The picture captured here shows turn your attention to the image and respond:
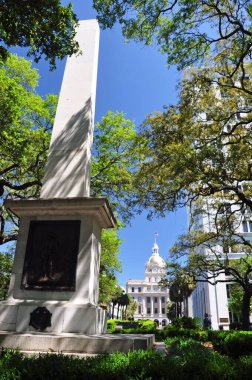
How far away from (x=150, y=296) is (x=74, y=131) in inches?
5075

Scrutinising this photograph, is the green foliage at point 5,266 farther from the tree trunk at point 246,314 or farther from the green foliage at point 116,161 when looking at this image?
the tree trunk at point 246,314

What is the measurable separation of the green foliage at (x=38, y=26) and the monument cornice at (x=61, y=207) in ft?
12.7

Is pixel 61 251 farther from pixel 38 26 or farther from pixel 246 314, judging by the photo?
pixel 246 314

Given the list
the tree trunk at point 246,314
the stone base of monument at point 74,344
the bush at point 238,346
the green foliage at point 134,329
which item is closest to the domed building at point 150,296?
the green foliage at point 134,329

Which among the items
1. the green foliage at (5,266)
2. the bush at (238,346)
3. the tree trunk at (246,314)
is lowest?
the bush at (238,346)

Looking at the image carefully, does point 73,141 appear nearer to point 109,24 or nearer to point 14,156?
point 109,24

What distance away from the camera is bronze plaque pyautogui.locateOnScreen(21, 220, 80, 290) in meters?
7.48

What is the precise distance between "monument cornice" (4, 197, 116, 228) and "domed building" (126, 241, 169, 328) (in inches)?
4778

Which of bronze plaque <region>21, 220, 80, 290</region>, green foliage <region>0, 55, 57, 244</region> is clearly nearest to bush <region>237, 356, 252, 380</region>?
bronze plaque <region>21, 220, 80, 290</region>

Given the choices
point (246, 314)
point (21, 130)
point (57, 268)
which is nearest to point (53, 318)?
point (57, 268)

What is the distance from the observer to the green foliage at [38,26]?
818 centimetres

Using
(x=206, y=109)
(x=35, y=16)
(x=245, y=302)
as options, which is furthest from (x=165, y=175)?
(x=245, y=302)

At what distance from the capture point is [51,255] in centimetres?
768

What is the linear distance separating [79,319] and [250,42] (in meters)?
10.1
